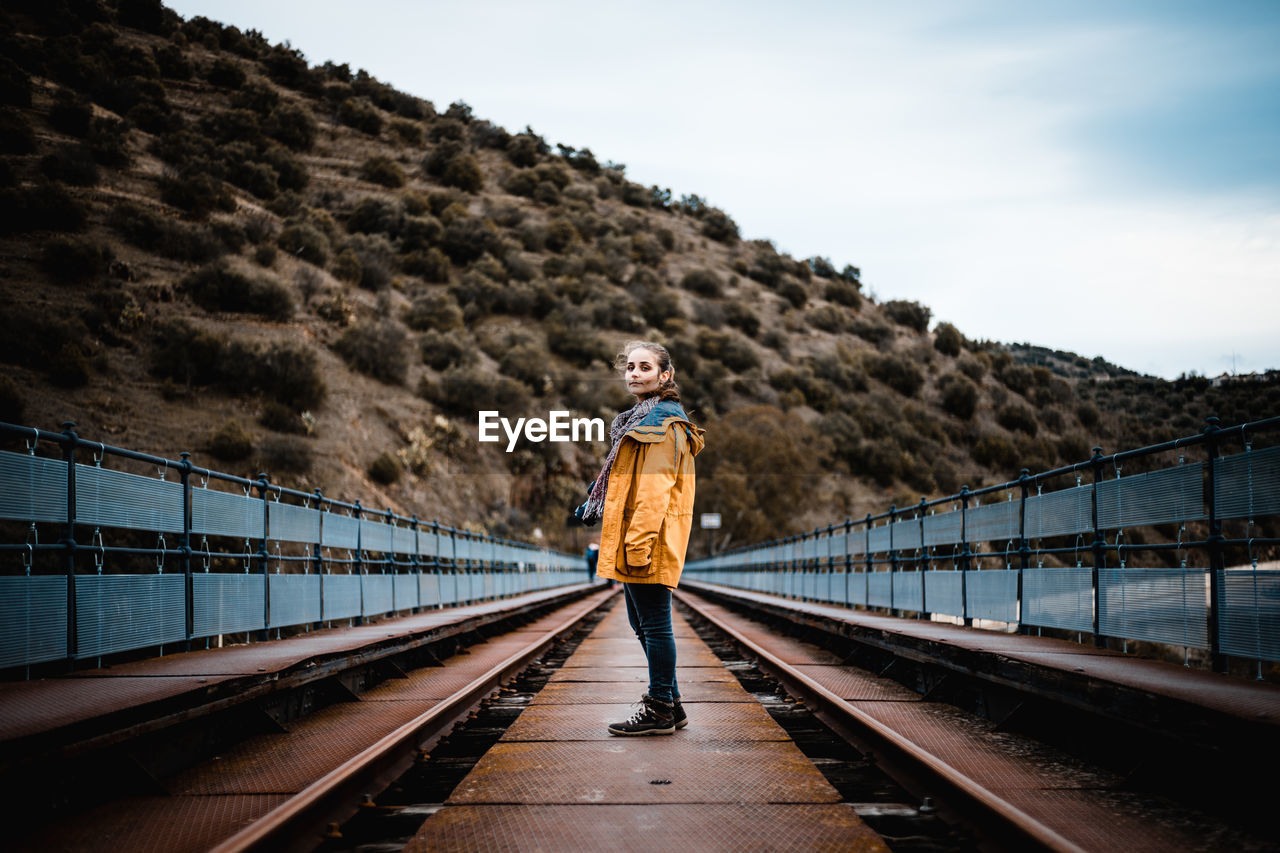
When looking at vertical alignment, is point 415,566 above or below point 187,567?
below

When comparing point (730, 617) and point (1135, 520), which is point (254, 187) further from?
point (1135, 520)

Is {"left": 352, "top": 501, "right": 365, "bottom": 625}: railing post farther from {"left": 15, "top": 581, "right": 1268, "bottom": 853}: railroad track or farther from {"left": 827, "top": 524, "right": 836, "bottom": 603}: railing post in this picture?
{"left": 827, "top": 524, "right": 836, "bottom": 603}: railing post

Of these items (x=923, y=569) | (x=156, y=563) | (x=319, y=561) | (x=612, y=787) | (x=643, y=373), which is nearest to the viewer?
(x=612, y=787)

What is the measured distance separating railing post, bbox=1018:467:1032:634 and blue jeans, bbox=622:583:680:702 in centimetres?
466

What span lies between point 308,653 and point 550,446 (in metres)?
48.5

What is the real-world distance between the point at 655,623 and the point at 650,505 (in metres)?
0.78

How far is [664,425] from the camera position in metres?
5.23

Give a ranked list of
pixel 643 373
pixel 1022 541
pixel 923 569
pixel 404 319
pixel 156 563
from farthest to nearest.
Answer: pixel 404 319 < pixel 923 569 < pixel 1022 541 < pixel 156 563 < pixel 643 373

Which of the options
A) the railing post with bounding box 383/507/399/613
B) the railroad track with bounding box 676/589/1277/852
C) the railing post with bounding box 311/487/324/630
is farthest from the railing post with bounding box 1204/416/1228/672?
the railing post with bounding box 383/507/399/613

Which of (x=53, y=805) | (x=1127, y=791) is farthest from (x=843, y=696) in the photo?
(x=53, y=805)

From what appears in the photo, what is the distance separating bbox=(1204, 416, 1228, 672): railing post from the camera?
18.8 feet

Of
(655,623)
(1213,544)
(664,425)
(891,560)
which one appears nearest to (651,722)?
(655,623)

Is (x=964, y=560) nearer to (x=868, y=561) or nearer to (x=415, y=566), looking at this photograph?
(x=868, y=561)

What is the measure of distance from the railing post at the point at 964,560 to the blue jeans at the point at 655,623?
5564 millimetres
